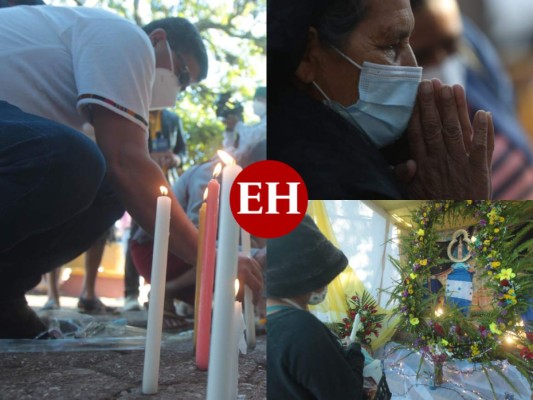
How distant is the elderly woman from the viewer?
155cm

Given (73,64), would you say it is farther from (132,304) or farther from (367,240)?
(367,240)

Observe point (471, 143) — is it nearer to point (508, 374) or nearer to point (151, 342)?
point (508, 374)

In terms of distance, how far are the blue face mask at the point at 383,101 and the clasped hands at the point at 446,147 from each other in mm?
31

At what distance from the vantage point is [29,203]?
150 centimetres

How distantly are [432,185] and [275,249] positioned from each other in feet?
1.58

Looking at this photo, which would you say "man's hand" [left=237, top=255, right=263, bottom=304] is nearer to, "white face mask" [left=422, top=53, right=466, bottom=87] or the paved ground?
the paved ground

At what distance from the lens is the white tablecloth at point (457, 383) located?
58.1 inches

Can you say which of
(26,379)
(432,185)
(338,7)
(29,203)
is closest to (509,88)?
(432,185)

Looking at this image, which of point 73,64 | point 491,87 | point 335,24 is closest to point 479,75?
point 491,87

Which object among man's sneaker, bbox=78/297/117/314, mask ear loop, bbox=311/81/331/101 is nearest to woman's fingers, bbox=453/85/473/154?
mask ear loop, bbox=311/81/331/101

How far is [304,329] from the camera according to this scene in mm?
1503

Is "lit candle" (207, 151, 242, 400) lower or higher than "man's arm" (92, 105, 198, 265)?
lower

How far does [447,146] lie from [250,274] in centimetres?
67

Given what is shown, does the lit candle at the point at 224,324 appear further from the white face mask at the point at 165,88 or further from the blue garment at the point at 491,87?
the blue garment at the point at 491,87
